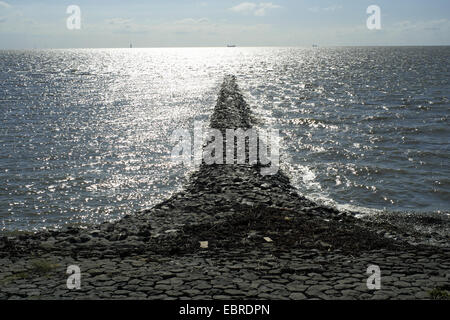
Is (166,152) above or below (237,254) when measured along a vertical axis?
above

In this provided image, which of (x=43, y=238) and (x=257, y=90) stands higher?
(x=257, y=90)

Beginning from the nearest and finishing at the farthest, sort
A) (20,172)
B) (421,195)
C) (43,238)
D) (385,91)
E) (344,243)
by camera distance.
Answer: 1. (344,243)
2. (43,238)
3. (421,195)
4. (20,172)
5. (385,91)

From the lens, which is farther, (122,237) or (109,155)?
(109,155)

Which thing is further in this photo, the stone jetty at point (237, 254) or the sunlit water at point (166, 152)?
the sunlit water at point (166, 152)

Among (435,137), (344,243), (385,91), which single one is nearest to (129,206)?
(344,243)

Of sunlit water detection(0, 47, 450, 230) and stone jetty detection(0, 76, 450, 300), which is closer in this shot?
stone jetty detection(0, 76, 450, 300)

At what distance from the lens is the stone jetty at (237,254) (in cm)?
858

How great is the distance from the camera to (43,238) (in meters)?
12.3

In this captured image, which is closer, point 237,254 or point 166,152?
point 237,254

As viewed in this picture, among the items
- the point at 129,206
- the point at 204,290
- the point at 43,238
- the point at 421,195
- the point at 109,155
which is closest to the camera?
the point at 204,290

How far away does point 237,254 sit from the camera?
1053 cm

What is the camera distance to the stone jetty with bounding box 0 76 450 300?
8.58 m

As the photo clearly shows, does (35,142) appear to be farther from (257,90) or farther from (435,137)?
(257,90)

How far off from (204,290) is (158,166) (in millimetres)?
14655
